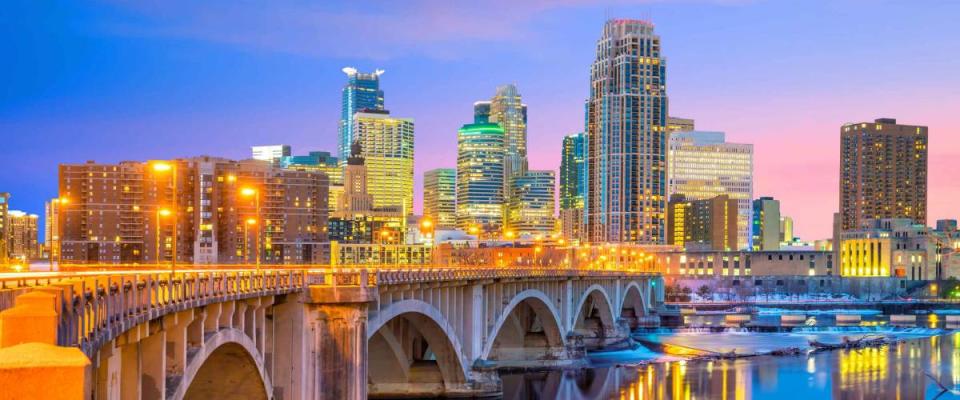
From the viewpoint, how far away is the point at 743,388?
94438 mm

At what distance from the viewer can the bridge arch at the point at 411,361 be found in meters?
70.2

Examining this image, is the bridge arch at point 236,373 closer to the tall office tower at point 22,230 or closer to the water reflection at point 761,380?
the water reflection at point 761,380

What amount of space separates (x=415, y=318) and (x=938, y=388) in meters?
49.2

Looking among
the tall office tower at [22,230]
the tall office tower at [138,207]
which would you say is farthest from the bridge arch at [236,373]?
the tall office tower at [138,207]

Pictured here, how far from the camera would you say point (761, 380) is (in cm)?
9919

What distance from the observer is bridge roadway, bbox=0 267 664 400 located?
74.3ft

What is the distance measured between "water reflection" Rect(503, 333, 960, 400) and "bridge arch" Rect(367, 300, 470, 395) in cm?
1069

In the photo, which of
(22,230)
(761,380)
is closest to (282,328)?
(761,380)

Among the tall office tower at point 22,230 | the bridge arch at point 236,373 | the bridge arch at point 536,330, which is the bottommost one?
the bridge arch at point 536,330

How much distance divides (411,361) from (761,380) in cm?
3745

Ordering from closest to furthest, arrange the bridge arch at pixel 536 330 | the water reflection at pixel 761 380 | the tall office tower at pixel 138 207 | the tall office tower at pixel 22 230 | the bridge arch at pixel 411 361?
the bridge arch at pixel 411 361 < the water reflection at pixel 761 380 < the bridge arch at pixel 536 330 < the tall office tower at pixel 22 230 < the tall office tower at pixel 138 207

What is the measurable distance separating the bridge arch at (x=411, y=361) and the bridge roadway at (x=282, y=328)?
0.09 metres

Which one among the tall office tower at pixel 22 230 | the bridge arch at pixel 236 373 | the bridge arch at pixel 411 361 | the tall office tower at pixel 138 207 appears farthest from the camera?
the tall office tower at pixel 138 207

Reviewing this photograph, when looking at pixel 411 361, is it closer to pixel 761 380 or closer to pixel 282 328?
pixel 282 328
